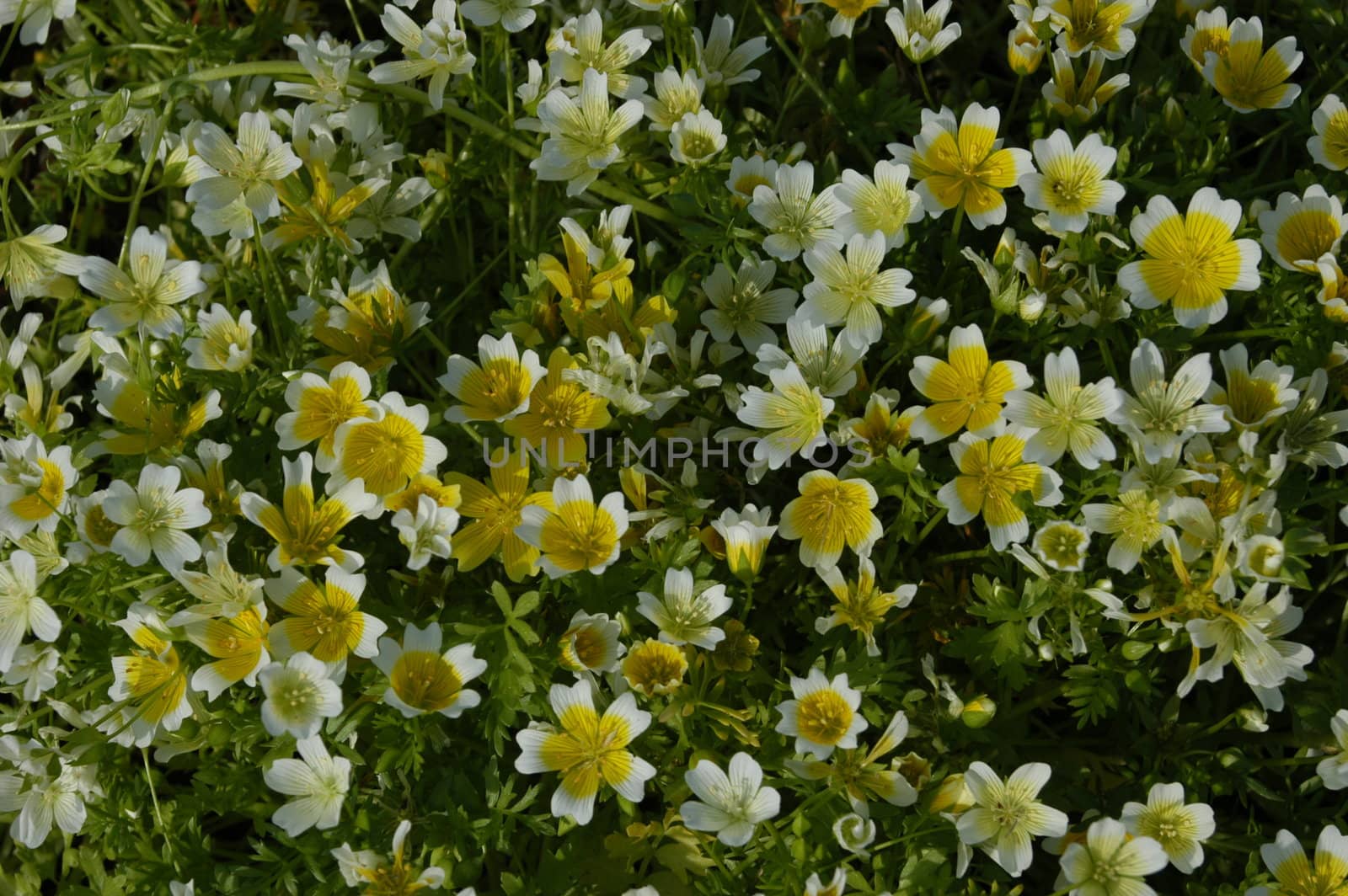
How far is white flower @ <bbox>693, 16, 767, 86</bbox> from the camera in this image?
262 centimetres

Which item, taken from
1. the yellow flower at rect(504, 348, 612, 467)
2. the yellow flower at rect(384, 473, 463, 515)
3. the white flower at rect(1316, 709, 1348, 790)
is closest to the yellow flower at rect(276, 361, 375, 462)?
the yellow flower at rect(384, 473, 463, 515)

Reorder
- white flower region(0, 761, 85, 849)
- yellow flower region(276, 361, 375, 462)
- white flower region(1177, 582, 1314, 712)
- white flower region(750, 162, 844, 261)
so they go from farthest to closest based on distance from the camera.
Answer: white flower region(0, 761, 85, 849) < white flower region(750, 162, 844, 261) < yellow flower region(276, 361, 375, 462) < white flower region(1177, 582, 1314, 712)

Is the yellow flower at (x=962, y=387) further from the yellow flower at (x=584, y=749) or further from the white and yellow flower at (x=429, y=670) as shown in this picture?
the white and yellow flower at (x=429, y=670)

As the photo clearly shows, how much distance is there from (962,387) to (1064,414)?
20 cm

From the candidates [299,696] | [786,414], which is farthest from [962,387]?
[299,696]

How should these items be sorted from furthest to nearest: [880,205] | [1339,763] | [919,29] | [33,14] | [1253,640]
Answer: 1. [33,14]
2. [919,29]
3. [880,205]
4. [1339,763]
5. [1253,640]

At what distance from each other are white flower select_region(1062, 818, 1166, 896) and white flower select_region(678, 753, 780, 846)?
527 mm

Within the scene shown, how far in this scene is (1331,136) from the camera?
2.48 m

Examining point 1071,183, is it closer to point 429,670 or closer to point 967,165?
point 967,165

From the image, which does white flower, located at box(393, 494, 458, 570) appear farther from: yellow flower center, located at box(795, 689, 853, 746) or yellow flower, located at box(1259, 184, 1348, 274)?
yellow flower, located at box(1259, 184, 1348, 274)

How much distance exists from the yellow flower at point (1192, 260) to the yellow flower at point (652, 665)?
3.55 feet

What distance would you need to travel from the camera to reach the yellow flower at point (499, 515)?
7.55 feet

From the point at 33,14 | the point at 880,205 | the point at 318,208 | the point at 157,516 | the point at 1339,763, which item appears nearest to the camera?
the point at 1339,763

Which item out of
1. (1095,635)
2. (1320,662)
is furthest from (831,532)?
(1320,662)
